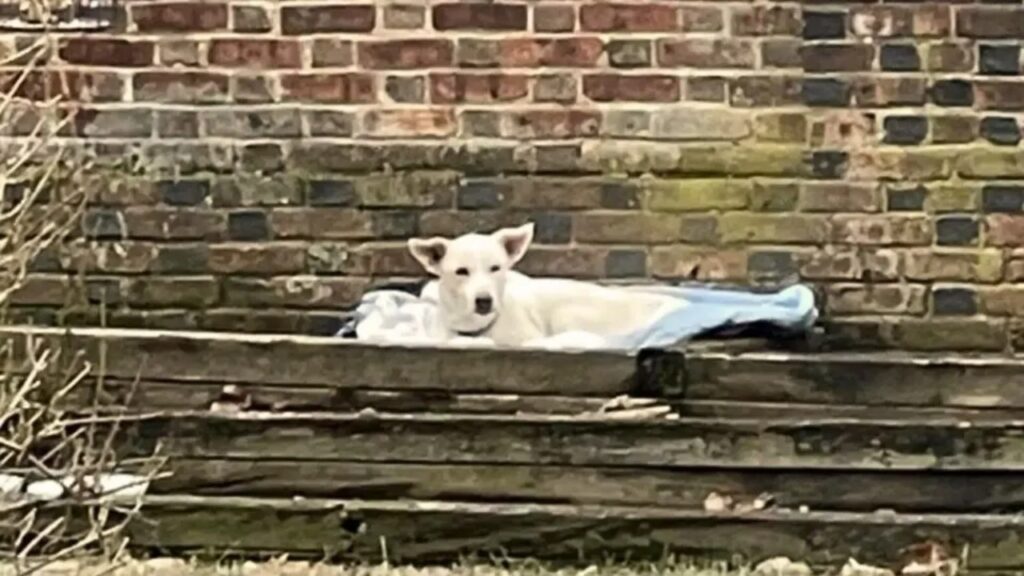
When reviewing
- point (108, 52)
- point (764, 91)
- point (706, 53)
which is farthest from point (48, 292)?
point (764, 91)

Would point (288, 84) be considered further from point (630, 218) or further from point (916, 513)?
point (916, 513)

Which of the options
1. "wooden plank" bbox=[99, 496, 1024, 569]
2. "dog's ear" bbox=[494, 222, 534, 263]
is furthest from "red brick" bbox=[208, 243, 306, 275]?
"wooden plank" bbox=[99, 496, 1024, 569]

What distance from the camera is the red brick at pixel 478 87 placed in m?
4.96

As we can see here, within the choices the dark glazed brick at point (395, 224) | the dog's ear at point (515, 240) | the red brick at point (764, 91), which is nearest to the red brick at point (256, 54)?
the dark glazed brick at point (395, 224)

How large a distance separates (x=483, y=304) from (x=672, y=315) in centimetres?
48

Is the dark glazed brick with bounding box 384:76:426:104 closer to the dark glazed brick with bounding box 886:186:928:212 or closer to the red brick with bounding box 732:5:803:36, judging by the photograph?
the red brick with bounding box 732:5:803:36

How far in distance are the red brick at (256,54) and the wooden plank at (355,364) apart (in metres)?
1.34

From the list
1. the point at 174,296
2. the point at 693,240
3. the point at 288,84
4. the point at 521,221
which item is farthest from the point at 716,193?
the point at 174,296

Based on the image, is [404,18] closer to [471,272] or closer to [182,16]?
[182,16]

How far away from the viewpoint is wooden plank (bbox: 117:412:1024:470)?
136 inches

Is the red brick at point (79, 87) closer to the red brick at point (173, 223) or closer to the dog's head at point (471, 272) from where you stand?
the red brick at point (173, 223)

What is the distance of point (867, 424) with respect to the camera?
3.45 metres

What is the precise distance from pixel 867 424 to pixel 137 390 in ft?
4.72

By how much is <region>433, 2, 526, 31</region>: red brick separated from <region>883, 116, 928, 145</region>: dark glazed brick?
976 mm
